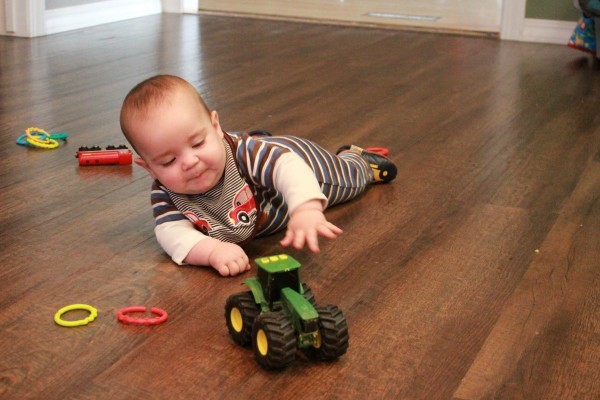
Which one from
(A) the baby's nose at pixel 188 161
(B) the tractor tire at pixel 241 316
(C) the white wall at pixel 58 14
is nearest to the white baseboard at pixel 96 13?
(C) the white wall at pixel 58 14

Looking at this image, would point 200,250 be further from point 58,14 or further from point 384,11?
point 384,11

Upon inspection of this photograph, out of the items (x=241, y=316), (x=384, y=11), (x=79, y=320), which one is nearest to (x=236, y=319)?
(x=241, y=316)

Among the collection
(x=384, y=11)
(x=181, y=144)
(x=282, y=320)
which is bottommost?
(x=384, y=11)

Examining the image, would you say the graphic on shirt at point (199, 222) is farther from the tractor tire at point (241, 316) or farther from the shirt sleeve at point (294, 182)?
the tractor tire at point (241, 316)

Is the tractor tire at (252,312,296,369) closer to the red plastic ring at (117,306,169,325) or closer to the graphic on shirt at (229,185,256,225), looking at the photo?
the red plastic ring at (117,306,169,325)

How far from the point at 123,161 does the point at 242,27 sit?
91.9 inches

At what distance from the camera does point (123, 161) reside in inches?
77.4

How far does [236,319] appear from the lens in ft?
3.82

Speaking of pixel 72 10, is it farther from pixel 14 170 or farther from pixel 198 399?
pixel 198 399

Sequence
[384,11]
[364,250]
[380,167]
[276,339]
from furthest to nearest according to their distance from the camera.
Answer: [384,11], [380,167], [364,250], [276,339]

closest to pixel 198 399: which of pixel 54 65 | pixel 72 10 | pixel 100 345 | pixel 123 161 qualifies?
pixel 100 345

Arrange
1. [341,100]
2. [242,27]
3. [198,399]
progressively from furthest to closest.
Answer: [242,27] < [341,100] < [198,399]

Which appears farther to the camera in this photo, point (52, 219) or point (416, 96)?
point (416, 96)

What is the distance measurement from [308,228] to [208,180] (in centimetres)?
25
